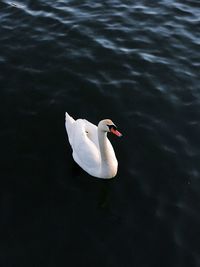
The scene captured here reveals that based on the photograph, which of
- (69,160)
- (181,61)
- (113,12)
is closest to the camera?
(69,160)

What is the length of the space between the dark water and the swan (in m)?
0.38

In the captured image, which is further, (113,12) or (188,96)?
(113,12)

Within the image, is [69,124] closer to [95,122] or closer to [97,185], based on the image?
[95,122]

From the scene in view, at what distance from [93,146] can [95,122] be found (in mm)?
1966

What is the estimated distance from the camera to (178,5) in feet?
70.3

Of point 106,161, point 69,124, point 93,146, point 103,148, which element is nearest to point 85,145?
point 93,146

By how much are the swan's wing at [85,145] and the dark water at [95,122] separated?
1.40ft

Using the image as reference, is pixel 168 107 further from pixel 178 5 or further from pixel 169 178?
pixel 178 5

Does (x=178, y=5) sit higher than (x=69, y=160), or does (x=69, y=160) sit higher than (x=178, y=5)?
(x=178, y=5)

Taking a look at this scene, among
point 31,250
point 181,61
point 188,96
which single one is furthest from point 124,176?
point 181,61

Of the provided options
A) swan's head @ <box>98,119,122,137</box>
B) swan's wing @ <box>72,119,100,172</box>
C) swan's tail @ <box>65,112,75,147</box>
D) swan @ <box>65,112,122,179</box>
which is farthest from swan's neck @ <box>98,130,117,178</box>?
swan's tail @ <box>65,112,75,147</box>

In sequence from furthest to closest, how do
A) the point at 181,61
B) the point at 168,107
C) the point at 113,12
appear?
1. the point at 113,12
2. the point at 181,61
3. the point at 168,107

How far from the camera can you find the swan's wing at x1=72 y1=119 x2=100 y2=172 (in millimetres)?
12664

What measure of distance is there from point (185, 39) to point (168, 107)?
16.8ft
